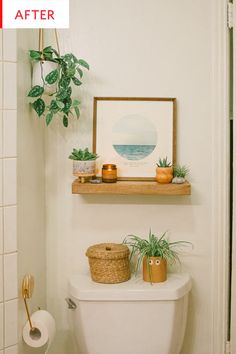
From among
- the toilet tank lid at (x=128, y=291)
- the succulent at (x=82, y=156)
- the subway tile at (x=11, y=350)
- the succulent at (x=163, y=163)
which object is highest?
the succulent at (x=82, y=156)

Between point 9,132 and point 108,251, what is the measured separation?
1.97 feet

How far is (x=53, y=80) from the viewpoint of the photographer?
1598 mm

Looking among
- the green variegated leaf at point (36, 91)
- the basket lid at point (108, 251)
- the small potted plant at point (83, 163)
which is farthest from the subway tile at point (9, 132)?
the basket lid at point (108, 251)

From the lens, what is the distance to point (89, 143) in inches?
71.0

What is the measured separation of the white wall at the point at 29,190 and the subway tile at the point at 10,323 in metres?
0.04

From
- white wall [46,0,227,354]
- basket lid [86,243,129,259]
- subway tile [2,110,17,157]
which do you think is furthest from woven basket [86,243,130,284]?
subway tile [2,110,17,157]

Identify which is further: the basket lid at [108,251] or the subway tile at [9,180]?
the basket lid at [108,251]

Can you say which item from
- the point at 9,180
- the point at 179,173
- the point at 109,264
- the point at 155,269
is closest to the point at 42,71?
the point at 9,180

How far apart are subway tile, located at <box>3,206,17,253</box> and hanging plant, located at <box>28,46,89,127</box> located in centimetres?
40

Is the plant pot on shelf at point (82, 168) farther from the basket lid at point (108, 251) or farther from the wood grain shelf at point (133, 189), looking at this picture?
the basket lid at point (108, 251)

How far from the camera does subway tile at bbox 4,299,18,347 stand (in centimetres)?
145

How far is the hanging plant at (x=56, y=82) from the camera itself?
62.8 inches

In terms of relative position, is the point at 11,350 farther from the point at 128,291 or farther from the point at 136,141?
the point at 136,141

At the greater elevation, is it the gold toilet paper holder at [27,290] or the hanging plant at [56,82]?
the hanging plant at [56,82]
